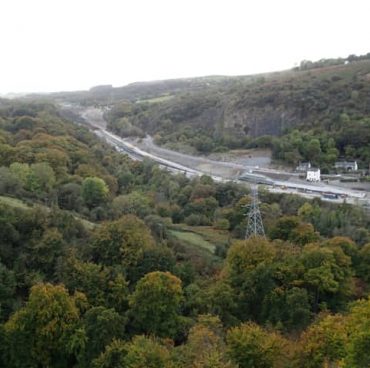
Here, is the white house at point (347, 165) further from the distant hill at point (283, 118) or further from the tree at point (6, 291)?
the tree at point (6, 291)

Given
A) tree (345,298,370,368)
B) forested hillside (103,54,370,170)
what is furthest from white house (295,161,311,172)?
tree (345,298,370,368)

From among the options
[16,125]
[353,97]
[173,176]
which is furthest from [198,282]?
[353,97]

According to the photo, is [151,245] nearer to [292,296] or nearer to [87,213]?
[292,296]

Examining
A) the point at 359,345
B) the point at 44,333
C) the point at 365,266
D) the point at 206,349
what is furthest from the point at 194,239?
the point at 359,345

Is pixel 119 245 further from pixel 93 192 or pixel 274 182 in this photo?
pixel 274 182

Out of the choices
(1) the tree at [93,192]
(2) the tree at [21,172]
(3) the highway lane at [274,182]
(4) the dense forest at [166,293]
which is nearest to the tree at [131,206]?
(1) the tree at [93,192]

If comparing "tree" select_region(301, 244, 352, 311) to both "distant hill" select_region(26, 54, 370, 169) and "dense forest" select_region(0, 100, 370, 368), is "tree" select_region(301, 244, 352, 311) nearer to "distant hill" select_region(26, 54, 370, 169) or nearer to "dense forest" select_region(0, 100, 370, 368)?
"dense forest" select_region(0, 100, 370, 368)
